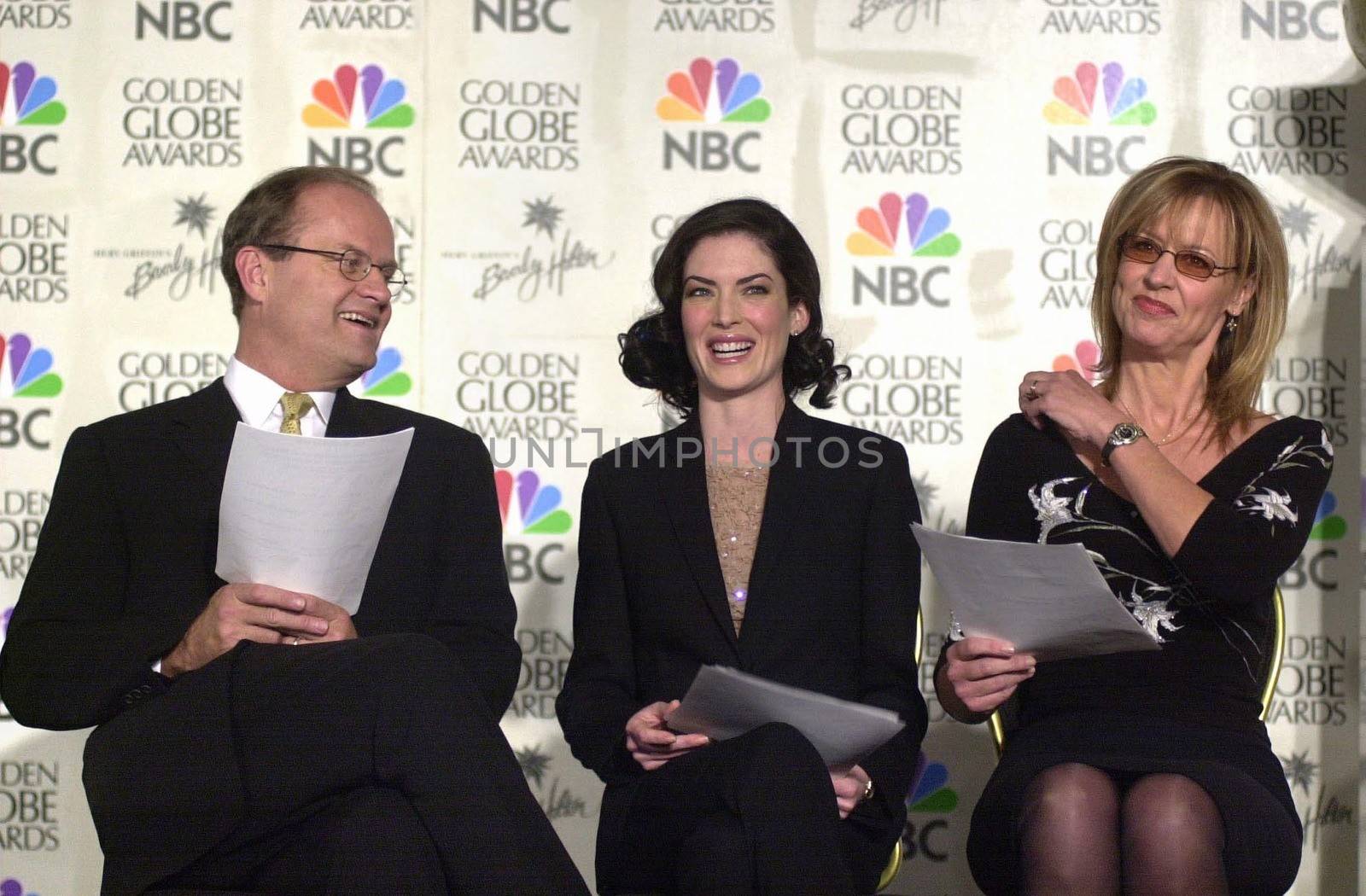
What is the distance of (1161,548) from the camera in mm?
2451

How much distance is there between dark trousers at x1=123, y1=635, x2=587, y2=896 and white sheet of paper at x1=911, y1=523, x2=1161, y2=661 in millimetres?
698

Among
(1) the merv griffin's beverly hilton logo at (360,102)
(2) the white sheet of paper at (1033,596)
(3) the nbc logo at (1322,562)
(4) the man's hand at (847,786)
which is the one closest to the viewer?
(2) the white sheet of paper at (1033,596)

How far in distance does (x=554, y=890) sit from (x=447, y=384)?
2.02 m

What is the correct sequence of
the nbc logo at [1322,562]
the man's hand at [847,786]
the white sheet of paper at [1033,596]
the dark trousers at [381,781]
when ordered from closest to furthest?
the dark trousers at [381,781]
the white sheet of paper at [1033,596]
the man's hand at [847,786]
the nbc logo at [1322,562]

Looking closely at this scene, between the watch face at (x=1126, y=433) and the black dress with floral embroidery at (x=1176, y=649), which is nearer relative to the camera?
the black dress with floral embroidery at (x=1176, y=649)

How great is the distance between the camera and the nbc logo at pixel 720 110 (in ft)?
12.4

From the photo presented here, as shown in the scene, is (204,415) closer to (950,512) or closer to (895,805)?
(895,805)

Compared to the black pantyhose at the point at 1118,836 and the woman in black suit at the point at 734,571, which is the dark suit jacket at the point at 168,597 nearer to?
the woman in black suit at the point at 734,571

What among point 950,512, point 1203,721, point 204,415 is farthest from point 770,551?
point 950,512

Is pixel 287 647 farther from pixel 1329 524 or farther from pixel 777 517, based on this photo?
pixel 1329 524

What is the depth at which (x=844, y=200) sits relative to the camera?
3.77 metres

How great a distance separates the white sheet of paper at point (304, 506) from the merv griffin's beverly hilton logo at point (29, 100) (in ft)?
6.99

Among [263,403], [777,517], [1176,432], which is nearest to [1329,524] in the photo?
[1176,432]

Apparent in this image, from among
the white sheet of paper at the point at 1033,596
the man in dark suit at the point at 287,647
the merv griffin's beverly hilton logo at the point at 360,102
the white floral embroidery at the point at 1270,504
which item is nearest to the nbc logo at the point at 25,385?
the merv griffin's beverly hilton logo at the point at 360,102
